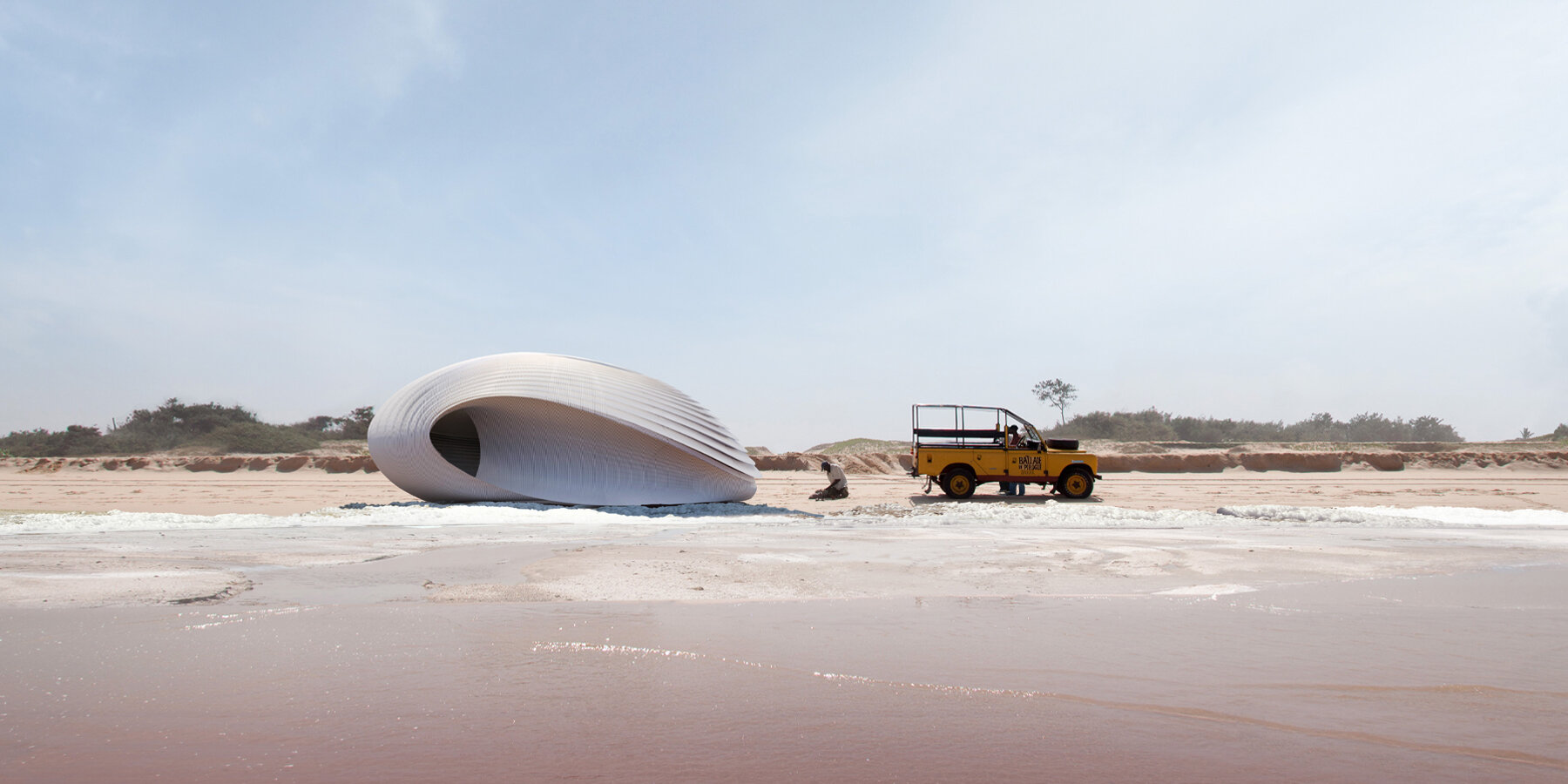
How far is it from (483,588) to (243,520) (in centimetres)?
868

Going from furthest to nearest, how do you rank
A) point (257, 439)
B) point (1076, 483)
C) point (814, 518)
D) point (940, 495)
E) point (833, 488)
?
point (257, 439), point (940, 495), point (833, 488), point (1076, 483), point (814, 518)

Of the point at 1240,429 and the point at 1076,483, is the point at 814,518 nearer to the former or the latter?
the point at 1076,483

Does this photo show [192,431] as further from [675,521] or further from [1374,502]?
[1374,502]

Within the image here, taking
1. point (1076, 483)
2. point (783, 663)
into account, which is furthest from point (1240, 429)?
point (783, 663)

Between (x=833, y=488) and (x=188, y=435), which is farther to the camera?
(x=188, y=435)

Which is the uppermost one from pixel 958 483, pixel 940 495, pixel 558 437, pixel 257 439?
pixel 257 439

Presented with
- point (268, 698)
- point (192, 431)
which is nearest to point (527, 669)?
point (268, 698)

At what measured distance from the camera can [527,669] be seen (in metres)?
3.36

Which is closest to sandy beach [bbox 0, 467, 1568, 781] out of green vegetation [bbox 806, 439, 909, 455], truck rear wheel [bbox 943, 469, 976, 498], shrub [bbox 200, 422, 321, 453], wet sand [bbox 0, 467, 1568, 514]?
truck rear wheel [bbox 943, 469, 976, 498]

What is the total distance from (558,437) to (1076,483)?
11.2m

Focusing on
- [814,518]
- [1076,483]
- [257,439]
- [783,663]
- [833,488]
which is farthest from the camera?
[257,439]

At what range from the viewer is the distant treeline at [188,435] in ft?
167

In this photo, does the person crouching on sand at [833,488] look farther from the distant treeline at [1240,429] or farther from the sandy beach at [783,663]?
the distant treeline at [1240,429]

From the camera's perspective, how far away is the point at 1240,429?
52875mm
